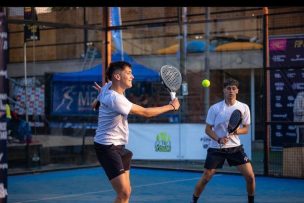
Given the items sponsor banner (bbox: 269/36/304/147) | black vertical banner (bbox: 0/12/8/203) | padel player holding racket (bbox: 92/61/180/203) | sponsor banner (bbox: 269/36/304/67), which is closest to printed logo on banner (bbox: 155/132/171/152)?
sponsor banner (bbox: 269/36/304/147)

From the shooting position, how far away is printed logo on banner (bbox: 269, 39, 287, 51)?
14.7 metres

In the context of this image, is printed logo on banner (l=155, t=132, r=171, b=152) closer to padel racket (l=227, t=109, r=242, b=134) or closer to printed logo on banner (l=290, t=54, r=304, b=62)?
printed logo on banner (l=290, t=54, r=304, b=62)

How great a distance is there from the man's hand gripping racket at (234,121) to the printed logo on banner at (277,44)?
700 cm

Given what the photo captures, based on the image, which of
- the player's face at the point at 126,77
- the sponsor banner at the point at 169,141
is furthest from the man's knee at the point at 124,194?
the sponsor banner at the point at 169,141

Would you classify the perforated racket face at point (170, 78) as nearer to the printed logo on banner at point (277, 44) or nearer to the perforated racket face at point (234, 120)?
the perforated racket face at point (234, 120)

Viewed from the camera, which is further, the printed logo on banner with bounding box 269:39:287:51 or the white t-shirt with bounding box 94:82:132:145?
the printed logo on banner with bounding box 269:39:287:51

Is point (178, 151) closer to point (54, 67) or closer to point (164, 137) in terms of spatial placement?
point (164, 137)

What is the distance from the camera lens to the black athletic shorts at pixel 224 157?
812cm

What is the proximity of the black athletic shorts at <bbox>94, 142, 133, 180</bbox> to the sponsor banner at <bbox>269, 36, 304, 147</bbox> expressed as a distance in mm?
7793

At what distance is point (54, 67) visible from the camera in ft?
67.4

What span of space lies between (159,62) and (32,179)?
809 cm
